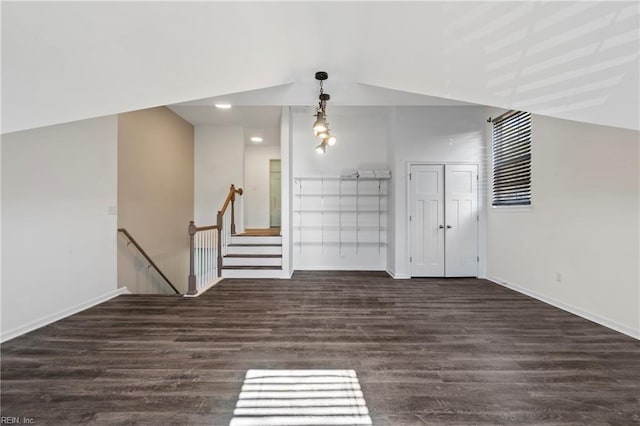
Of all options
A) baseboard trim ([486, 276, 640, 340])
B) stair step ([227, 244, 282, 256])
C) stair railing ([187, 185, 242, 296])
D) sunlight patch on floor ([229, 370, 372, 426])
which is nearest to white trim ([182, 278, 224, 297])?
stair railing ([187, 185, 242, 296])

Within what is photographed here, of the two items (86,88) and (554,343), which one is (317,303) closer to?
(554,343)

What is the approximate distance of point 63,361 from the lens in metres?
2.26

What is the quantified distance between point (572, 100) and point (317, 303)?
10.9ft

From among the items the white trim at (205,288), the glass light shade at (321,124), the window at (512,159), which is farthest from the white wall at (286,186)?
the window at (512,159)

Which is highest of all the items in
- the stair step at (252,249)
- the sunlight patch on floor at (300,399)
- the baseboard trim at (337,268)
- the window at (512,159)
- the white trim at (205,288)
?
the window at (512,159)

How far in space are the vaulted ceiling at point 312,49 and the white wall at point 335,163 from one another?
324 centimetres

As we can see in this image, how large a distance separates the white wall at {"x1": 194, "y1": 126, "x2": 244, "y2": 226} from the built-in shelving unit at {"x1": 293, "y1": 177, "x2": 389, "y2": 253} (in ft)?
6.45

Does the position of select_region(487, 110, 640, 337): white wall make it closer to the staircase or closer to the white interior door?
the staircase

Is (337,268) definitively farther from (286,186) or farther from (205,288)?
(205,288)

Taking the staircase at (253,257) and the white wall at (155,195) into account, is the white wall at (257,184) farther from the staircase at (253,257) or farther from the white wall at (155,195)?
the staircase at (253,257)

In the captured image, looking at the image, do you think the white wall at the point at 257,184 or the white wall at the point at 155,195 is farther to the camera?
the white wall at the point at 257,184

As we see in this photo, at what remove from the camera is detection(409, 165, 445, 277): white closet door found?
5168 mm

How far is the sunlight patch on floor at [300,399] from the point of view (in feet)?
5.47

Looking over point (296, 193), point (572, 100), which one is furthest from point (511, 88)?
point (296, 193)
